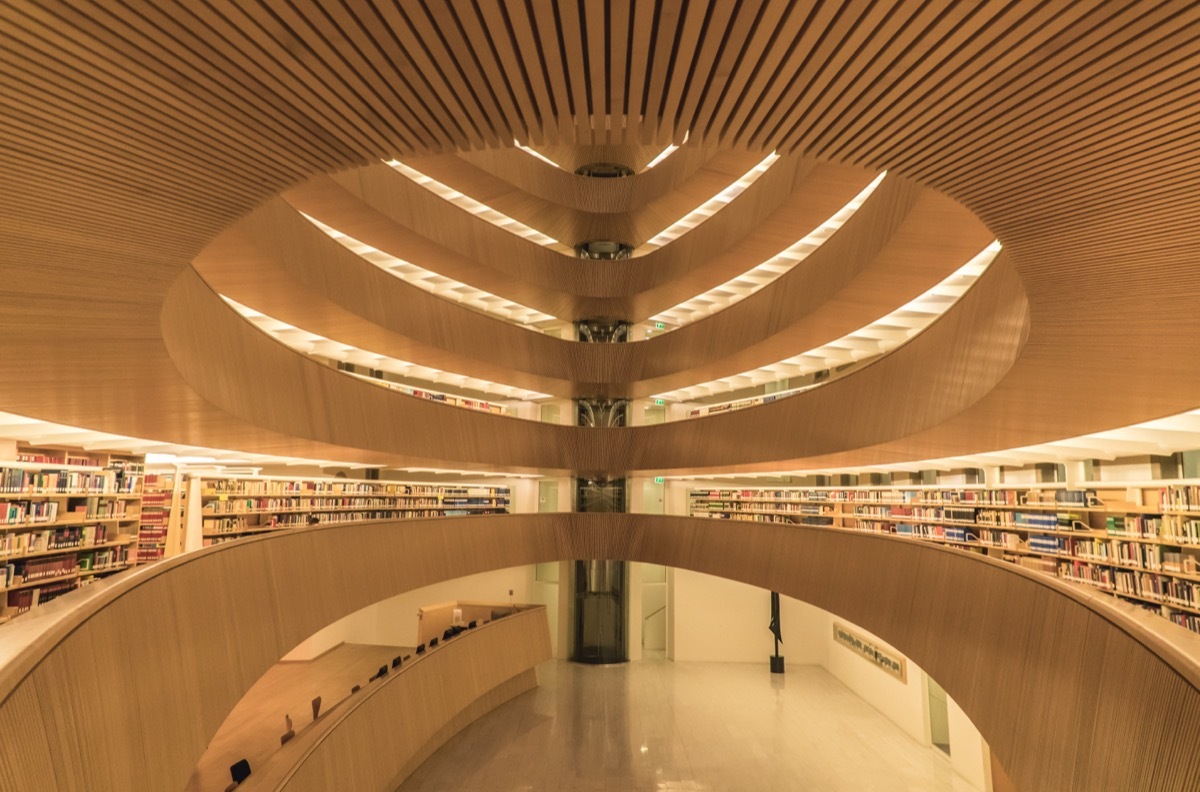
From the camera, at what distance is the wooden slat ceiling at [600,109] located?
2553mm

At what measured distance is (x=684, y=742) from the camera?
11.6 meters

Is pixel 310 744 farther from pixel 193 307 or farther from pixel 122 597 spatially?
pixel 193 307

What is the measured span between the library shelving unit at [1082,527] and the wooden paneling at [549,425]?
2.05 metres

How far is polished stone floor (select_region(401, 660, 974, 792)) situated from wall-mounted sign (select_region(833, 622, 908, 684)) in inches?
35.2

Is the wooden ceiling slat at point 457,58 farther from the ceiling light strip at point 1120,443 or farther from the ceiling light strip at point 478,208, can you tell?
the ceiling light strip at point 478,208

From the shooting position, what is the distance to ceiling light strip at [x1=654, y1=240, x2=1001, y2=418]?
9328mm

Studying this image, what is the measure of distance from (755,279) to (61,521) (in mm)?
12356

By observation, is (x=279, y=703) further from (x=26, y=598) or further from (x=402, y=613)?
(x=26, y=598)


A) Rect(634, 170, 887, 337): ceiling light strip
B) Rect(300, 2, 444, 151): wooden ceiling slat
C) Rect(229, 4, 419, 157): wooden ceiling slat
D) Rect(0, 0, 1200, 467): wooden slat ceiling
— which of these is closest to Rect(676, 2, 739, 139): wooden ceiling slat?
Rect(0, 0, 1200, 467): wooden slat ceiling

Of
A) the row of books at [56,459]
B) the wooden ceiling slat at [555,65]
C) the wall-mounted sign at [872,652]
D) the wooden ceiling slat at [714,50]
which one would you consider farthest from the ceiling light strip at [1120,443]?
the row of books at [56,459]

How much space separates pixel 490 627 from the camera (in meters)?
12.9

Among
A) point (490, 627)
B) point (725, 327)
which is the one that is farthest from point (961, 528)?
point (490, 627)

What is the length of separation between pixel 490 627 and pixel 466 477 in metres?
5.95

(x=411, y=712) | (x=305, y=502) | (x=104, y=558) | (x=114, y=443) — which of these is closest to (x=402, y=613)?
(x=305, y=502)
